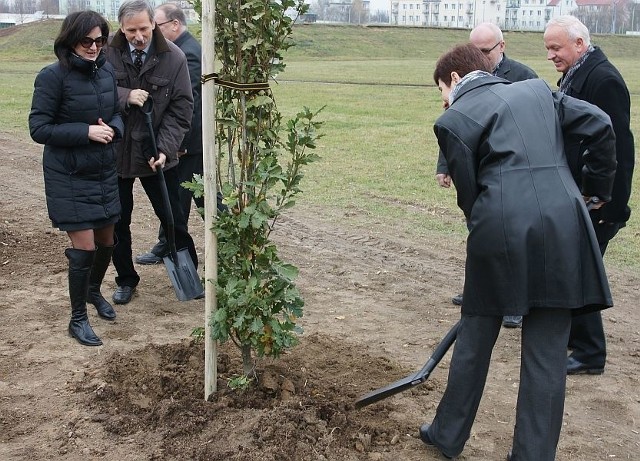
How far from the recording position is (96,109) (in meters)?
5.20

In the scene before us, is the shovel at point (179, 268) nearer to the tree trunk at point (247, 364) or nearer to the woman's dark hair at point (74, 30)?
the woman's dark hair at point (74, 30)

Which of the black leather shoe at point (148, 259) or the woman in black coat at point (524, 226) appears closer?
the woman in black coat at point (524, 226)

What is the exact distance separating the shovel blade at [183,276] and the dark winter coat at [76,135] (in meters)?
0.89

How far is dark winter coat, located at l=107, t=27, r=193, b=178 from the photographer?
581cm

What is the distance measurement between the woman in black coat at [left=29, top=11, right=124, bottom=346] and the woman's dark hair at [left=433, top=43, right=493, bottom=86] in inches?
90.5

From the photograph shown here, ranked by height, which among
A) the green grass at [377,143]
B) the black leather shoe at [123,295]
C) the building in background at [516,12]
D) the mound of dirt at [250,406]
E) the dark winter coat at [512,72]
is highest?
the building in background at [516,12]

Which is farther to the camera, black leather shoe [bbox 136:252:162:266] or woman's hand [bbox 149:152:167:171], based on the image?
black leather shoe [bbox 136:252:162:266]

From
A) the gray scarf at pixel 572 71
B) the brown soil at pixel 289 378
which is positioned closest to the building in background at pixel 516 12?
the brown soil at pixel 289 378

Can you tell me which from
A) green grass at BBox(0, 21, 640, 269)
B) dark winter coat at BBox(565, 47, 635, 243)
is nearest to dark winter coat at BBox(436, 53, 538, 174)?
dark winter coat at BBox(565, 47, 635, 243)

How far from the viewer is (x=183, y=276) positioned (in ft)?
20.3

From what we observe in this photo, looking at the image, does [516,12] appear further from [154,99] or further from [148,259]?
[154,99]

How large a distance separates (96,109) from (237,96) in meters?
1.53

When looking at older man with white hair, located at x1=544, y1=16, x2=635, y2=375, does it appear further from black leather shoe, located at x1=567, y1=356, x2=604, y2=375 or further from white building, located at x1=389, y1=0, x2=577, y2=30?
white building, located at x1=389, y1=0, x2=577, y2=30

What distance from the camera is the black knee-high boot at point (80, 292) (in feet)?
17.6
